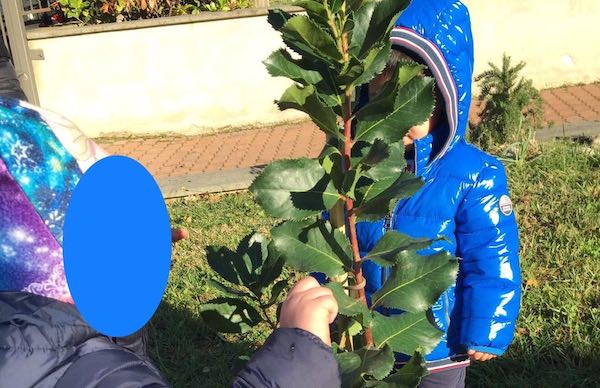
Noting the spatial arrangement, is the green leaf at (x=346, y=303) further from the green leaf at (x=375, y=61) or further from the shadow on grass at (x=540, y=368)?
the shadow on grass at (x=540, y=368)

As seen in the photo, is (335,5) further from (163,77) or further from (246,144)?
(163,77)

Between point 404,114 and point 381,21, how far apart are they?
149 mm

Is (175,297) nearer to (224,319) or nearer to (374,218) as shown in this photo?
(224,319)

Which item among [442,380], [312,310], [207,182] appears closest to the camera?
[312,310]

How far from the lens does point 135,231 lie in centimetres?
108

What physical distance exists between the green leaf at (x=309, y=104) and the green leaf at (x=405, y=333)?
0.40 m

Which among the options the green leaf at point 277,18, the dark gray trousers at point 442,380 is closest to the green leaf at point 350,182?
the green leaf at point 277,18

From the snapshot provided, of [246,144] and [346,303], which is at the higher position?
[346,303]

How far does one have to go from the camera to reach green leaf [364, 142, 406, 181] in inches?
44.0

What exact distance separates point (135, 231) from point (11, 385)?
1.04ft

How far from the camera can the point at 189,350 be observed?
10.9 feet

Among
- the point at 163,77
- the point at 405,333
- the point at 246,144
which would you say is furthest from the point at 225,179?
the point at 405,333

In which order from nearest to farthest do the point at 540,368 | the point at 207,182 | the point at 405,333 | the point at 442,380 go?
the point at 405,333 < the point at 442,380 < the point at 540,368 < the point at 207,182

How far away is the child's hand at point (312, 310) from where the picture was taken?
45.3 inches
